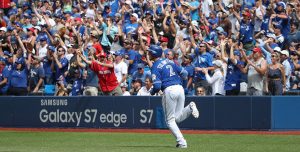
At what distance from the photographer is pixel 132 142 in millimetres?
18406

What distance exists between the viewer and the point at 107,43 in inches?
1049

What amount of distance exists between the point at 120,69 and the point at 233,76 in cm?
345

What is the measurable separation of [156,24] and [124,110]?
461 centimetres

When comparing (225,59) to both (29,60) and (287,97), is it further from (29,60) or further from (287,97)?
(29,60)

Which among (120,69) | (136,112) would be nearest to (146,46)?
(120,69)

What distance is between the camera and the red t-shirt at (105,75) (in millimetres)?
22297

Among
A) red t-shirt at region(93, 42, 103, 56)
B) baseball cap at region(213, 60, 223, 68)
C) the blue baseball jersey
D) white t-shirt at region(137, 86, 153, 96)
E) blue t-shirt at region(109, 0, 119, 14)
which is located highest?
blue t-shirt at region(109, 0, 119, 14)

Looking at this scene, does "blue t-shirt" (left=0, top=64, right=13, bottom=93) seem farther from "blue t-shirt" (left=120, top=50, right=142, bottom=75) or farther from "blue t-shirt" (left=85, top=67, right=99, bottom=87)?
"blue t-shirt" (left=120, top=50, right=142, bottom=75)

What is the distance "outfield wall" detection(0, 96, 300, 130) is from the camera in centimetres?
2152

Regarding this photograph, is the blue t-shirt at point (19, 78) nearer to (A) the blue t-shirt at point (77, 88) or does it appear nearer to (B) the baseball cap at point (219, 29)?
(A) the blue t-shirt at point (77, 88)

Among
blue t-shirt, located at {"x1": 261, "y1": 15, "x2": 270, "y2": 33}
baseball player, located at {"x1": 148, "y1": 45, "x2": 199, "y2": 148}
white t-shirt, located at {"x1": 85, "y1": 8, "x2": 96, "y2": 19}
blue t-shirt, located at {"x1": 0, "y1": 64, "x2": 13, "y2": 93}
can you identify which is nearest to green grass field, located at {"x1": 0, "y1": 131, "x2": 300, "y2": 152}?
baseball player, located at {"x1": 148, "y1": 45, "x2": 199, "y2": 148}

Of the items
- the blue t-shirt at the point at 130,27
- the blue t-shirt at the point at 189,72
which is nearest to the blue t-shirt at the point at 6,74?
the blue t-shirt at the point at 130,27

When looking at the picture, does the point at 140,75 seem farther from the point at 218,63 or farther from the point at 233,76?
the point at 233,76

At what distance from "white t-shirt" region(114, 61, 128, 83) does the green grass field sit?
2.57 metres
